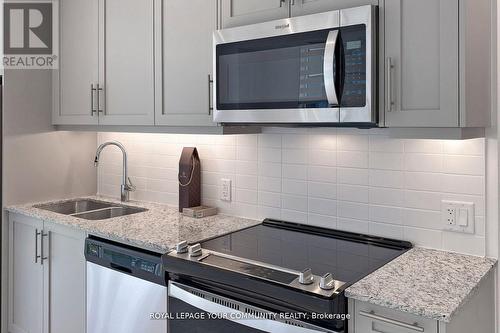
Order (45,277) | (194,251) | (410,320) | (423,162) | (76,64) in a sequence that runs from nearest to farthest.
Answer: (410,320)
(194,251)
(423,162)
(45,277)
(76,64)

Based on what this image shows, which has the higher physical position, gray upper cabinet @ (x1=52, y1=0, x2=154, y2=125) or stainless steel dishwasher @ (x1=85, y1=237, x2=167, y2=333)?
gray upper cabinet @ (x1=52, y1=0, x2=154, y2=125)

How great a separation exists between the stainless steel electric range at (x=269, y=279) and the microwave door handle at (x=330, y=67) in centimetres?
60

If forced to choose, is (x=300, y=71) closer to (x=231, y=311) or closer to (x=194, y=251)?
(x=194, y=251)

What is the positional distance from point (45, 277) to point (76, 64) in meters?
1.27

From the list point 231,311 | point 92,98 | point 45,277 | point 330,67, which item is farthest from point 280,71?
point 45,277

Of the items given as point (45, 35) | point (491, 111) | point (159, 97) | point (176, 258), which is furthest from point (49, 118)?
point (491, 111)

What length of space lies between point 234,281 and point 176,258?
292 millimetres

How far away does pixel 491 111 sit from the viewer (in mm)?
1615

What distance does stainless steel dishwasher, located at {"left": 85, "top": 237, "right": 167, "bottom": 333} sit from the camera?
186 centimetres

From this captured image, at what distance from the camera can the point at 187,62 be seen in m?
2.14

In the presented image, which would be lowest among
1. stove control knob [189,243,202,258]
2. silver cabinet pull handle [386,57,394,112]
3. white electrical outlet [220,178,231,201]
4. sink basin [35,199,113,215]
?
stove control knob [189,243,202,258]

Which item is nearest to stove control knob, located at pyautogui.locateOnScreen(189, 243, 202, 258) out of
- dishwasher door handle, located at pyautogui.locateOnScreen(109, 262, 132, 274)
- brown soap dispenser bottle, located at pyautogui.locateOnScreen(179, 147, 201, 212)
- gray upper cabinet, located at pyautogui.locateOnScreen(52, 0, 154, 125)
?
dishwasher door handle, located at pyautogui.locateOnScreen(109, 262, 132, 274)

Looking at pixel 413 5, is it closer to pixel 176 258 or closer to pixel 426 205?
pixel 426 205

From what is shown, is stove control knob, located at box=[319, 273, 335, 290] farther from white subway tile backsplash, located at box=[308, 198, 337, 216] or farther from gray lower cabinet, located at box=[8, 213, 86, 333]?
gray lower cabinet, located at box=[8, 213, 86, 333]
